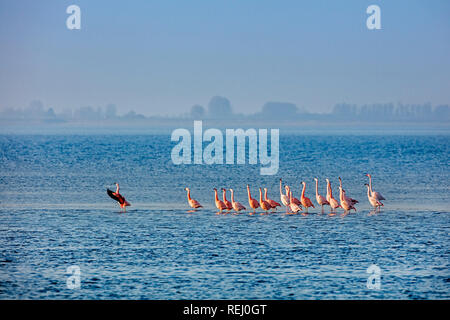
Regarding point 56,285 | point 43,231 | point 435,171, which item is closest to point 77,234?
point 43,231

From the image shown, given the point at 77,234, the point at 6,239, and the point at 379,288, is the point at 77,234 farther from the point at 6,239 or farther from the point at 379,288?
the point at 379,288

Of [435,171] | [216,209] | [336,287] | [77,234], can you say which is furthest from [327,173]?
[336,287]

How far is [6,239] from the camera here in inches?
780

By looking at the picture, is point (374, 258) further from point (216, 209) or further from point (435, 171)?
point (435, 171)

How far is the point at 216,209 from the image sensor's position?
25922mm

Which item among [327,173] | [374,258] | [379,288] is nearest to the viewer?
[379,288]

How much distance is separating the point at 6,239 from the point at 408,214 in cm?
1218
